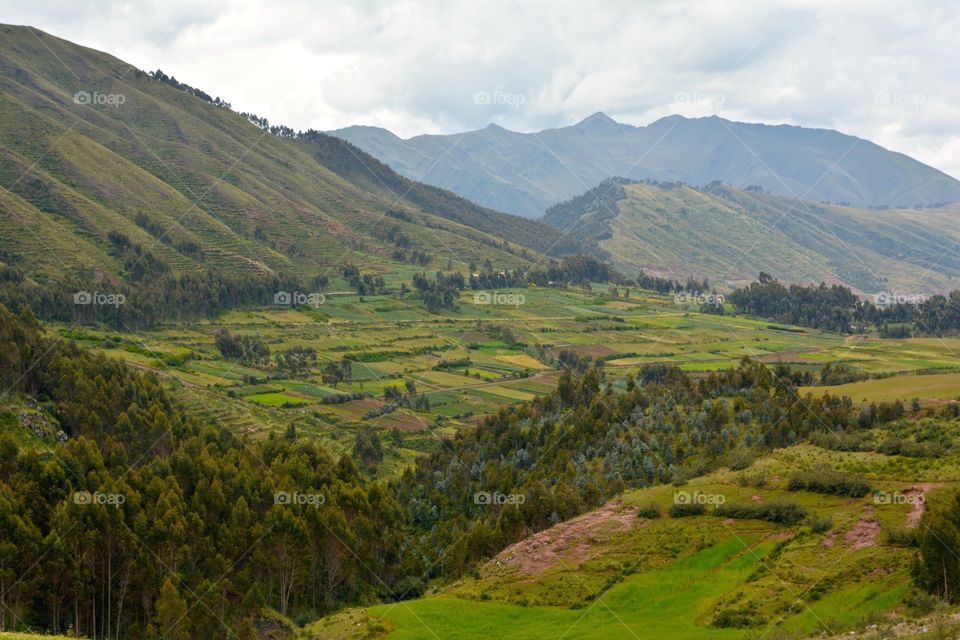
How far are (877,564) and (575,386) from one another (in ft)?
201

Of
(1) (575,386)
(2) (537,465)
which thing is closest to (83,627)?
(2) (537,465)

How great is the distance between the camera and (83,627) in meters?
57.0
